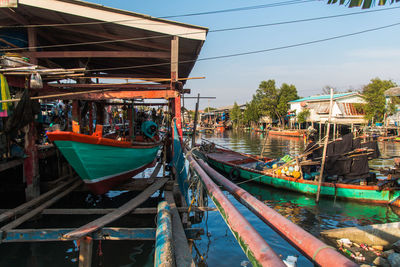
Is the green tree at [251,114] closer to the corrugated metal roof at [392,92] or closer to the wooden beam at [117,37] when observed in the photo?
the corrugated metal roof at [392,92]

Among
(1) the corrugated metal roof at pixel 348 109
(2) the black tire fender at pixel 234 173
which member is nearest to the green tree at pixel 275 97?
(1) the corrugated metal roof at pixel 348 109

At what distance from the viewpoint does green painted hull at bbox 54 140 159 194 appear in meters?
5.89

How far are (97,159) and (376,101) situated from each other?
3741cm

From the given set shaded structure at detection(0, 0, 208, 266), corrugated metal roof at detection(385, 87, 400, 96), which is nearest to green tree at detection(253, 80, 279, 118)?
corrugated metal roof at detection(385, 87, 400, 96)

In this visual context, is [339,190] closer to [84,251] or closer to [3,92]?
[84,251]

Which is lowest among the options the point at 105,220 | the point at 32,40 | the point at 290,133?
the point at 105,220

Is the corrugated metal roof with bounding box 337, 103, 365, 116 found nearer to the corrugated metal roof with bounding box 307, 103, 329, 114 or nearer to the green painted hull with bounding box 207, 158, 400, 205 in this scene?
the corrugated metal roof with bounding box 307, 103, 329, 114

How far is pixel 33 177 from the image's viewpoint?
279 inches

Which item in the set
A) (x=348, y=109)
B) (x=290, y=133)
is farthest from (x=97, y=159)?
(x=290, y=133)

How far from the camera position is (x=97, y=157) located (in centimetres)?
634

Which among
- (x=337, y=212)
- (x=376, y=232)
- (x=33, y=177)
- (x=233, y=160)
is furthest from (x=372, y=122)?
(x=33, y=177)

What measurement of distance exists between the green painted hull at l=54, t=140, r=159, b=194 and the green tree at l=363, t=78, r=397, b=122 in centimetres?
3587

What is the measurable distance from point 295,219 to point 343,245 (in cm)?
282

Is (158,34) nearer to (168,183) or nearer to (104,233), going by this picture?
(168,183)
